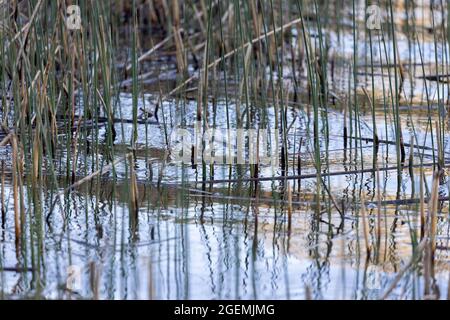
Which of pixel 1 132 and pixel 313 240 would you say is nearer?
pixel 313 240

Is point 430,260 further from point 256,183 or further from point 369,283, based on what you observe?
point 256,183

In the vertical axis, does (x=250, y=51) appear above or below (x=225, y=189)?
above

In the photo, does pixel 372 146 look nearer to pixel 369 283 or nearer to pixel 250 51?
pixel 250 51

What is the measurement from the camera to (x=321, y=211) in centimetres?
328

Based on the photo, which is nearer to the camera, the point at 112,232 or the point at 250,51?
the point at 112,232

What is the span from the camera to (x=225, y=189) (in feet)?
11.7

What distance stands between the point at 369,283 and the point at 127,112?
97.8 inches

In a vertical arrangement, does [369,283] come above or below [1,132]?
below

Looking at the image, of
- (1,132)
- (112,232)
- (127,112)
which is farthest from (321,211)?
(127,112)

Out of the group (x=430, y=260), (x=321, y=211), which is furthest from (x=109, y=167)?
(x=430, y=260)

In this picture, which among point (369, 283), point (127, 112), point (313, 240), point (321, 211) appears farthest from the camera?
point (127, 112)
